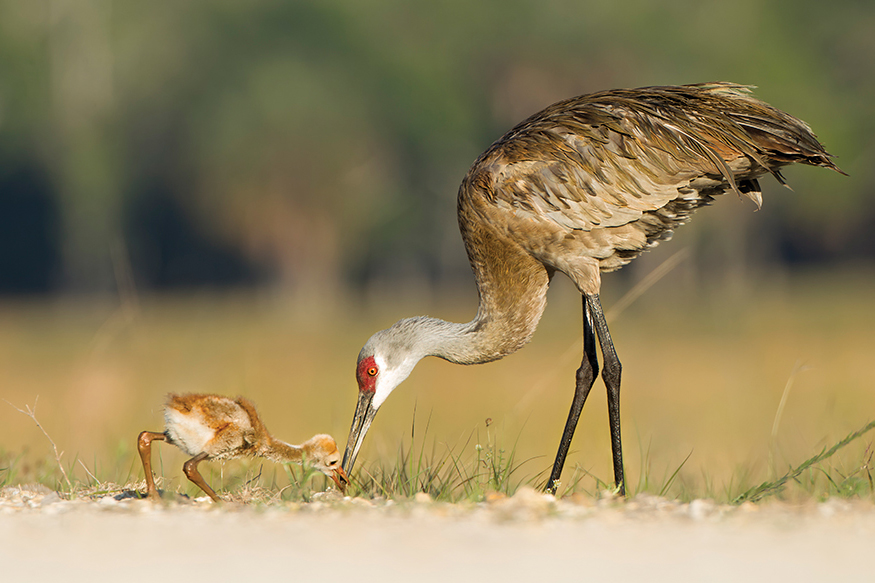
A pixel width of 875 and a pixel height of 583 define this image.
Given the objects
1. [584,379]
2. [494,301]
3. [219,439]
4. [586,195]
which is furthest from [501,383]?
[219,439]

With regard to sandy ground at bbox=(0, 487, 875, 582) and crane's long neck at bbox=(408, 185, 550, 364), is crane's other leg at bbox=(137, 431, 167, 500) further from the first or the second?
crane's long neck at bbox=(408, 185, 550, 364)

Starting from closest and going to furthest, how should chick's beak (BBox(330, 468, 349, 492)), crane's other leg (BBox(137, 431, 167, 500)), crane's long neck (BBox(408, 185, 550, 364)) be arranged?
crane's other leg (BBox(137, 431, 167, 500)) < chick's beak (BBox(330, 468, 349, 492)) < crane's long neck (BBox(408, 185, 550, 364))

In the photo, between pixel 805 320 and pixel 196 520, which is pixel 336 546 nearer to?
pixel 196 520

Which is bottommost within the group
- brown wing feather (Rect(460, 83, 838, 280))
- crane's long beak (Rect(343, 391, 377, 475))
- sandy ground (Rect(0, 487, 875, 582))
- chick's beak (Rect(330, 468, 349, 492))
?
chick's beak (Rect(330, 468, 349, 492))

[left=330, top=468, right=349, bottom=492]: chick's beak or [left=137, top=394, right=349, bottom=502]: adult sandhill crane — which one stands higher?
[left=137, top=394, right=349, bottom=502]: adult sandhill crane

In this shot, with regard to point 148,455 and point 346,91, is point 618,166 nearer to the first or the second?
point 148,455

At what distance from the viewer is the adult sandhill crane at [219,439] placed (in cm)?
563

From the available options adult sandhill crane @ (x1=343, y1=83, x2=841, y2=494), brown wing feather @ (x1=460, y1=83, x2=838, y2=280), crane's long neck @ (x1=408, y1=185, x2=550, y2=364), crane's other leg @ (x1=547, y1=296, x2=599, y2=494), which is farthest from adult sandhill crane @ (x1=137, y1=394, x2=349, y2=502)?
brown wing feather @ (x1=460, y1=83, x2=838, y2=280)

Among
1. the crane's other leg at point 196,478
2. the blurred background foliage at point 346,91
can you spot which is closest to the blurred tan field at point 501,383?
the crane's other leg at point 196,478

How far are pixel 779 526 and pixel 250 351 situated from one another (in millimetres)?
21835

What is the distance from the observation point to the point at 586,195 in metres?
6.51

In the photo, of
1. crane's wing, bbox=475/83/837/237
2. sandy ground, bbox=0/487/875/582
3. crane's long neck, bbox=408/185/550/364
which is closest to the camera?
sandy ground, bbox=0/487/875/582

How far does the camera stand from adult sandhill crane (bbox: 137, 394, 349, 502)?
5629mm

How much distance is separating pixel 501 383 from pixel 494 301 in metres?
12.4
